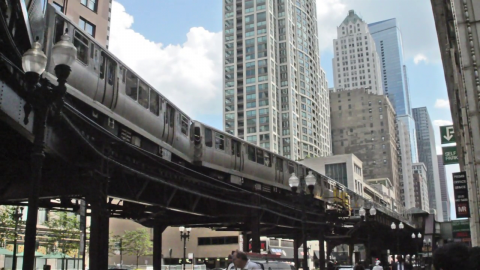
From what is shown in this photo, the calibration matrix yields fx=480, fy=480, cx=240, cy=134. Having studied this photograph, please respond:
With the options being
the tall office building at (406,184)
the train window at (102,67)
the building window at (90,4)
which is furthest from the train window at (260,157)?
the tall office building at (406,184)

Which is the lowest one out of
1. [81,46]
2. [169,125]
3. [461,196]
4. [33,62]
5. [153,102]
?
[461,196]

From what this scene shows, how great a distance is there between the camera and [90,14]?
40906 mm

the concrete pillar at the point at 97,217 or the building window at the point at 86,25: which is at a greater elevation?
the building window at the point at 86,25

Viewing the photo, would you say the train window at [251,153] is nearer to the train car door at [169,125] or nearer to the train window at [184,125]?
the train window at [184,125]

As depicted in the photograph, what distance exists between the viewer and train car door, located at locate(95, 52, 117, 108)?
16.7 m

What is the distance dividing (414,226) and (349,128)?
8740 cm

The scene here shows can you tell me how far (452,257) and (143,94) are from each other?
1779 cm

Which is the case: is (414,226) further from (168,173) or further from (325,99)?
(325,99)

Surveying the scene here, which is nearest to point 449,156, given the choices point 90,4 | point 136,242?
point 90,4

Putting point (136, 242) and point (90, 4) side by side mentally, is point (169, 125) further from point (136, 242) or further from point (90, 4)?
point (136, 242)

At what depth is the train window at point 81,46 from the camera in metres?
15.8

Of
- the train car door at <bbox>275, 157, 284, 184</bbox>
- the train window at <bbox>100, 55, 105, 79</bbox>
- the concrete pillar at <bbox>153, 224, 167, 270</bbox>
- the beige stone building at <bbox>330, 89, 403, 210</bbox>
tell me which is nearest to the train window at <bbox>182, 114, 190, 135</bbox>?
the train window at <bbox>100, 55, 105, 79</bbox>

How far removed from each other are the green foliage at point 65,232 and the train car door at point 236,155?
25275 mm

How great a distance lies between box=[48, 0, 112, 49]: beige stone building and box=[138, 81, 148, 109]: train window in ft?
67.4
